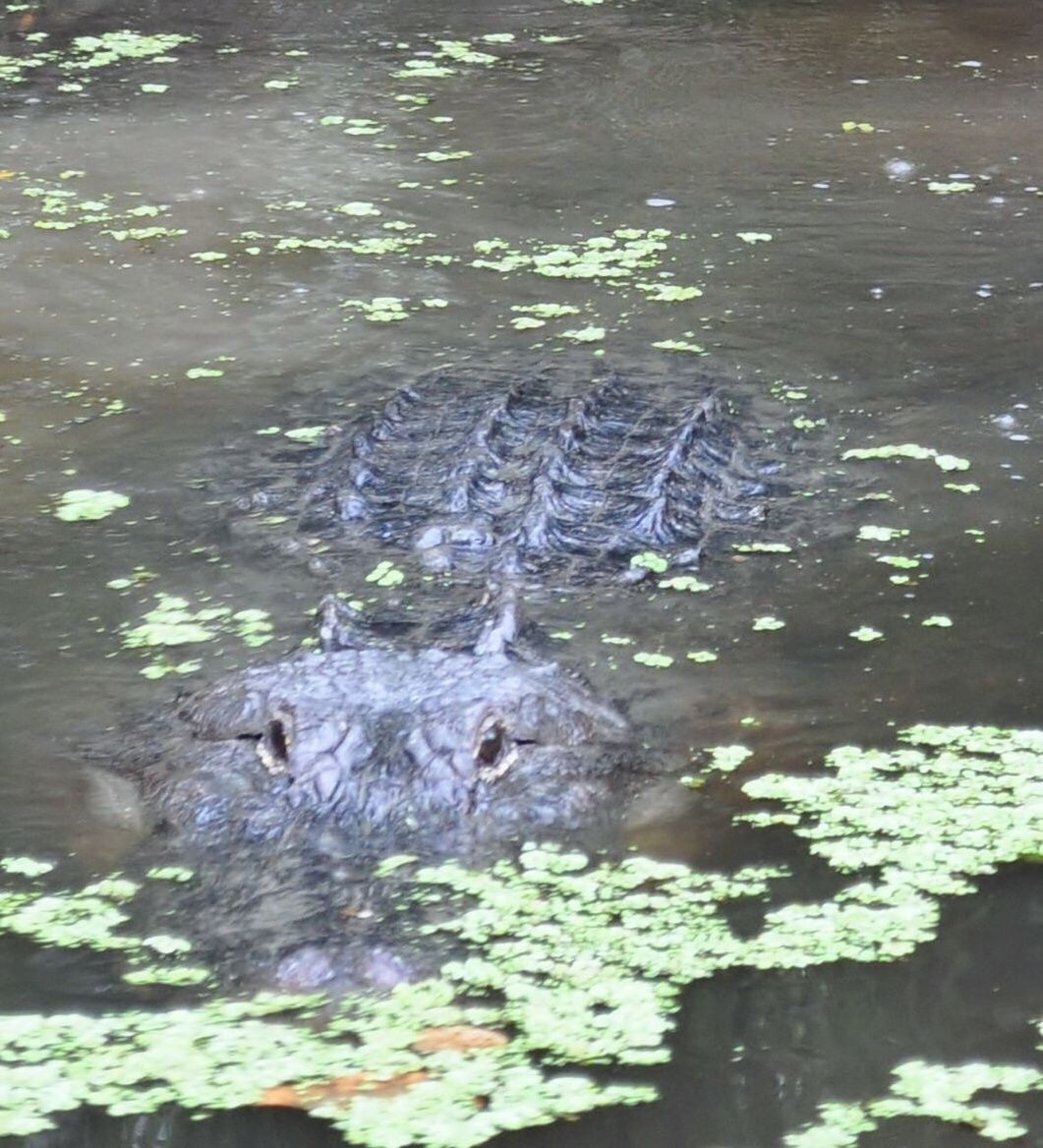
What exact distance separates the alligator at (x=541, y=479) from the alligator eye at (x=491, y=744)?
1.35 meters

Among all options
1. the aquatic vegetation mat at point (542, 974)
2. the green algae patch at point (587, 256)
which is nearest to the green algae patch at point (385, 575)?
the aquatic vegetation mat at point (542, 974)

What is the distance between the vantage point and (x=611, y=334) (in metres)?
7.70

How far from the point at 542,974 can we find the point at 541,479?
8.18ft

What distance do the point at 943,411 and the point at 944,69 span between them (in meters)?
5.76

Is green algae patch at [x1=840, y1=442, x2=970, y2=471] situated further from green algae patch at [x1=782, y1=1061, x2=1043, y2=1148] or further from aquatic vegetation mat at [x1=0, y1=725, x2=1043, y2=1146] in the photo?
green algae patch at [x1=782, y1=1061, x2=1043, y2=1148]

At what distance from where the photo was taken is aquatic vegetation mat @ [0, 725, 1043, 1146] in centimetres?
327

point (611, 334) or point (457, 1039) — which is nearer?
point (457, 1039)

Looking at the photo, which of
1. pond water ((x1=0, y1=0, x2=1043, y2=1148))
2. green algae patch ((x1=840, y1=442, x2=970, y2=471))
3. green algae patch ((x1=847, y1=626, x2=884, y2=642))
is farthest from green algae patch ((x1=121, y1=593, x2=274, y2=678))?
green algae patch ((x1=840, y1=442, x2=970, y2=471))

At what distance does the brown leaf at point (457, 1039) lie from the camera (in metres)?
3.34

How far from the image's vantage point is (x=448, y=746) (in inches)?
164

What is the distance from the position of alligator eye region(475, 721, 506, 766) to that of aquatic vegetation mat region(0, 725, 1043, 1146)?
262 millimetres

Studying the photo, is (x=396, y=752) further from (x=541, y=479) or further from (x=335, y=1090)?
(x=541, y=479)

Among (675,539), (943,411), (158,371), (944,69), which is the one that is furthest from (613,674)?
(944,69)

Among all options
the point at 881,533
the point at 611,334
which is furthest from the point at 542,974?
the point at 611,334
